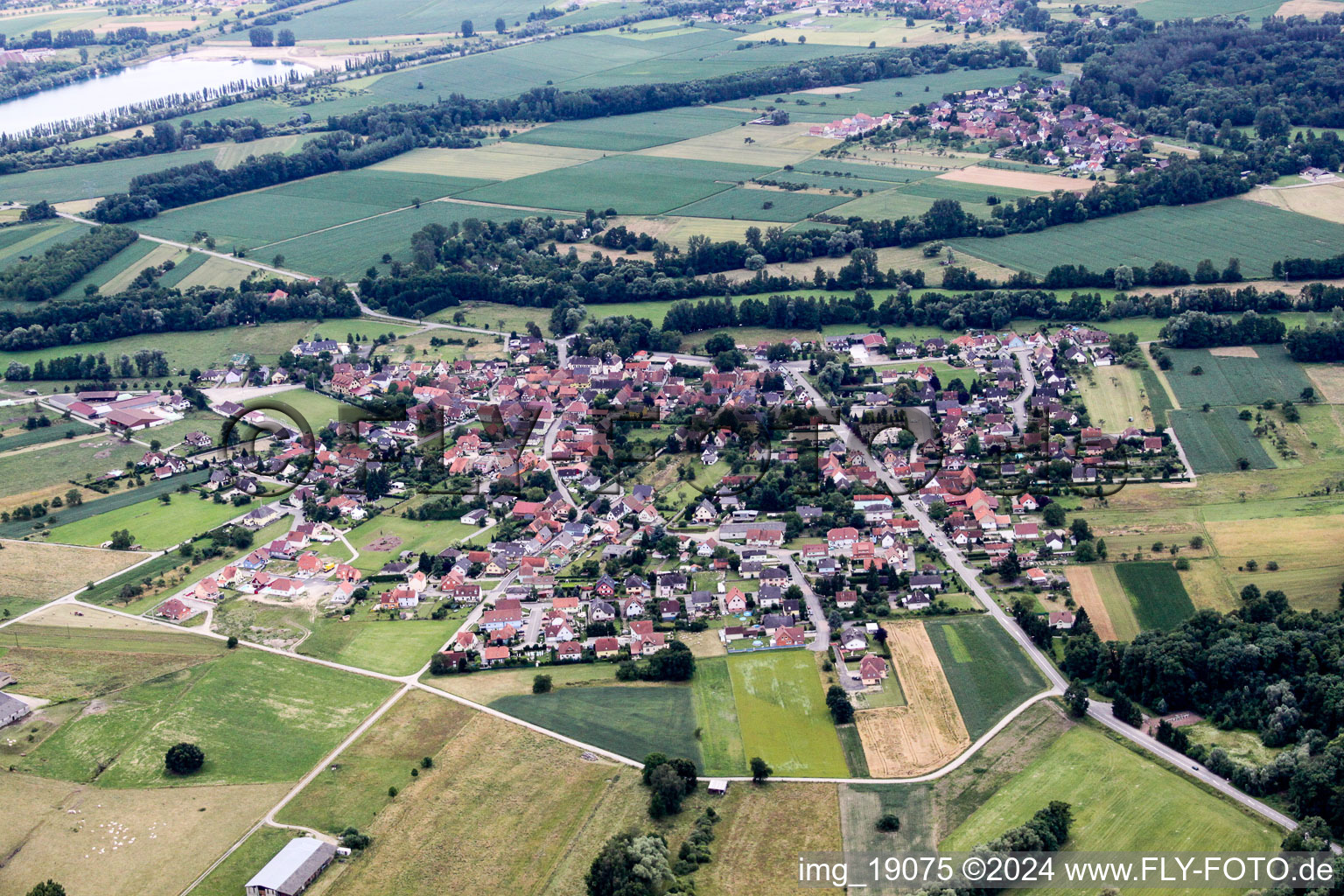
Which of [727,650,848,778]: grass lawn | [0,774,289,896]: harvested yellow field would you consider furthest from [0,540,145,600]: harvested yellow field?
[727,650,848,778]: grass lawn

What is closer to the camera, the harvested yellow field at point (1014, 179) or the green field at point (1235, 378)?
the green field at point (1235, 378)

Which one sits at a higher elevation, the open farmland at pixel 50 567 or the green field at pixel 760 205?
the green field at pixel 760 205

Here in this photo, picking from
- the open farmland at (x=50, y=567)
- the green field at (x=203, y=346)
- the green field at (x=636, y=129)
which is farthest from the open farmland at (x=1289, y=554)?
the green field at (x=636, y=129)

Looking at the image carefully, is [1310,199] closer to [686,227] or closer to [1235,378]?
[1235,378]

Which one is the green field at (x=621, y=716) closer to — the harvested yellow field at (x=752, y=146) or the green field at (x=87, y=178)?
the harvested yellow field at (x=752, y=146)

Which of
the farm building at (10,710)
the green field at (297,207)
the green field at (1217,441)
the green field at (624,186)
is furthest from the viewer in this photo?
the green field at (624,186)
